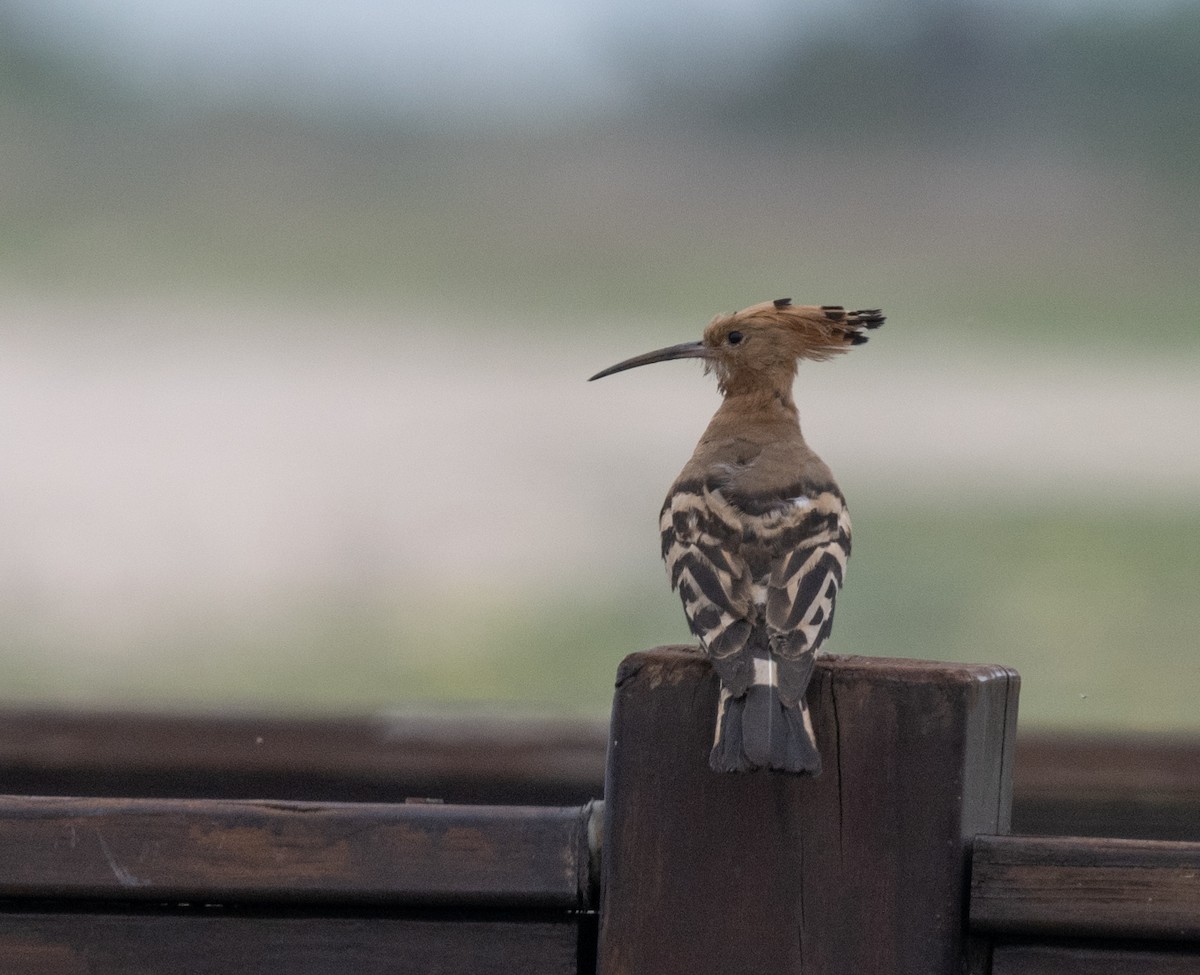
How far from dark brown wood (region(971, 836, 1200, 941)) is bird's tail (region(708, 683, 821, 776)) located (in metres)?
0.17

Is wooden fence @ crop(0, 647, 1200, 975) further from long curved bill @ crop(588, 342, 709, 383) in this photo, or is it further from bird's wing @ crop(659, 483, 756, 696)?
long curved bill @ crop(588, 342, 709, 383)

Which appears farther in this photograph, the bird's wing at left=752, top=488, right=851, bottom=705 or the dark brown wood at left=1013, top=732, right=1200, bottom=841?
the dark brown wood at left=1013, top=732, right=1200, bottom=841

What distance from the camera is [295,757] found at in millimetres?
2633

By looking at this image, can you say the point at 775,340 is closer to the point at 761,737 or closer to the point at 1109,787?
the point at 1109,787

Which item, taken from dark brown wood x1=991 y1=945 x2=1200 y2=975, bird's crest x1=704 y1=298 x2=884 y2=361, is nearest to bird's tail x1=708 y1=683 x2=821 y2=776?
dark brown wood x1=991 y1=945 x2=1200 y2=975

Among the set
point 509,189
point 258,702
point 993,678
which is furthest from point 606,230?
point 993,678

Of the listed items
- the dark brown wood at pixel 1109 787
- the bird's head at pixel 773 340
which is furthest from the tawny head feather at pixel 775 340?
the dark brown wood at pixel 1109 787

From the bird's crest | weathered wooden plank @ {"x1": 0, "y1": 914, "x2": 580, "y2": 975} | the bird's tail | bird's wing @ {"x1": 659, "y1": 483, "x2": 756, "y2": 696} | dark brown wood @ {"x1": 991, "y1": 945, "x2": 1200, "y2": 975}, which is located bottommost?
weathered wooden plank @ {"x1": 0, "y1": 914, "x2": 580, "y2": 975}

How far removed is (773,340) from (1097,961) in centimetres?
155

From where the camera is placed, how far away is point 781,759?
129cm

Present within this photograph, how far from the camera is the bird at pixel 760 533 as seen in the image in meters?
1.36

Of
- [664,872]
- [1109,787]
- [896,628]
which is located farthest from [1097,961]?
[896,628]

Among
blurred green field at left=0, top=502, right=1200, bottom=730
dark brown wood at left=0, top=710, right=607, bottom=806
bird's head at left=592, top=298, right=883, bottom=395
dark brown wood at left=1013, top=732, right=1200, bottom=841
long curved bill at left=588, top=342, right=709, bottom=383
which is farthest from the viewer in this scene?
blurred green field at left=0, top=502, right=1200, bottom=730

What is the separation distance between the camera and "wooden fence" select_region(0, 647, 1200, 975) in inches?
51.2
